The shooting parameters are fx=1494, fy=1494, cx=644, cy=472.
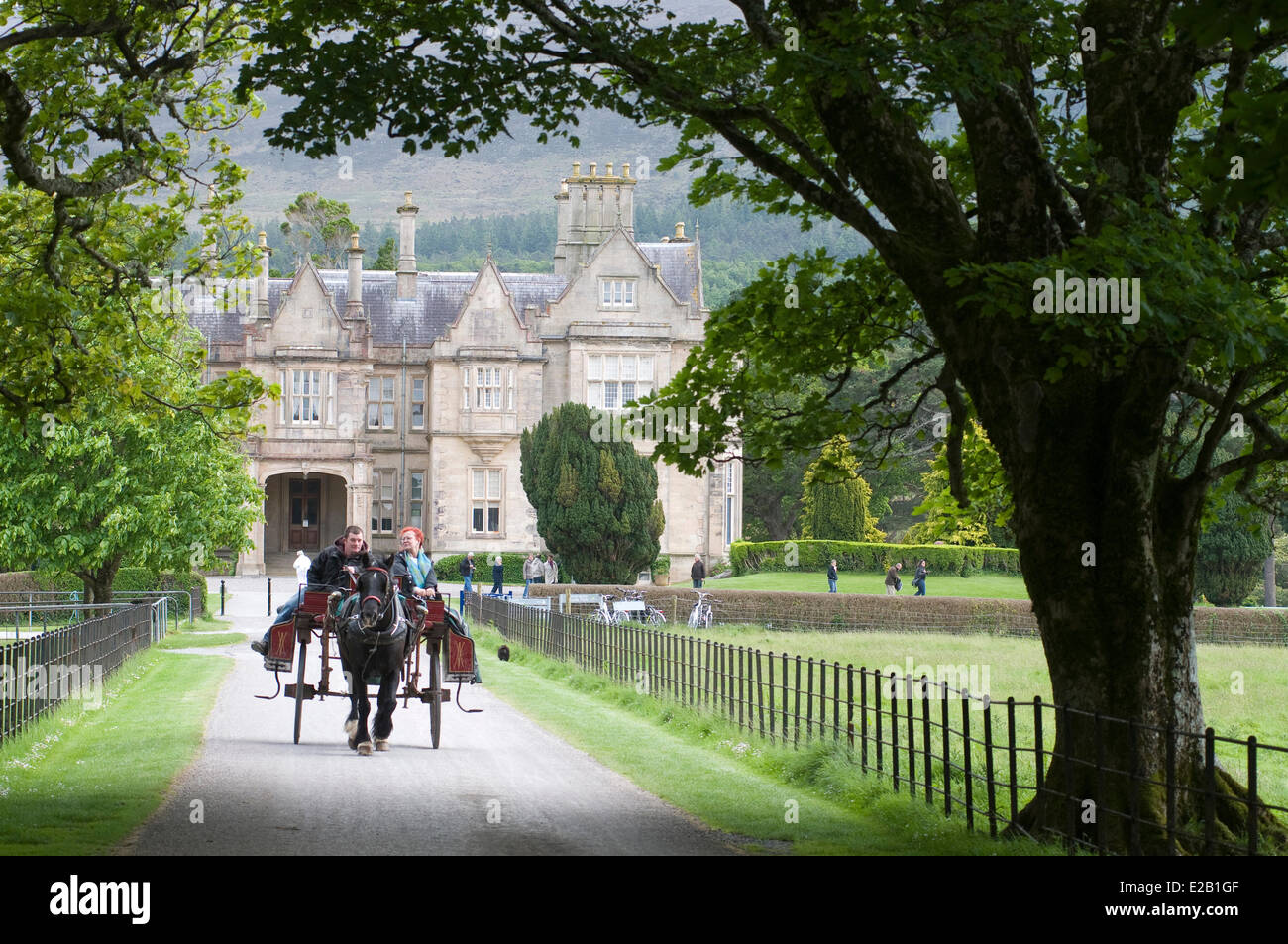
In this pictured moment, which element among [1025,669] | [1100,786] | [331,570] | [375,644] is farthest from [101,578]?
[1100,786]

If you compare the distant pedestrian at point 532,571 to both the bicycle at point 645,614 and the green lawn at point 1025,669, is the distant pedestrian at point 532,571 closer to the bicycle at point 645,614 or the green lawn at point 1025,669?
the bicycle at point 645,614

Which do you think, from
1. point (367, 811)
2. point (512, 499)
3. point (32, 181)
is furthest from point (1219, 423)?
point (512, 499)

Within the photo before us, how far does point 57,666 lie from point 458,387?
44484 millimetres

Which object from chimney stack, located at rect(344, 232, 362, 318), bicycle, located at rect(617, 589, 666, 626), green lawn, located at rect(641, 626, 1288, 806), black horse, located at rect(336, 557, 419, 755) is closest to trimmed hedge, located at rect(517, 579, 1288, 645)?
bicycle, located at rect(617, 589, 666, 626)

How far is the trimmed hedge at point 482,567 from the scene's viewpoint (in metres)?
57.1

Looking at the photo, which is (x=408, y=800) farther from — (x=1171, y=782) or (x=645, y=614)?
(x=645, y=614)

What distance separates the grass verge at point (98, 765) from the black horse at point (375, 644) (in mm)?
1655

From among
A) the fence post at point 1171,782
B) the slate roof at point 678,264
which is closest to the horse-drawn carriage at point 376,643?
the fence post at point 1171,782

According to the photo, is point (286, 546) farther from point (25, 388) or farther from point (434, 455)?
point (25, 388)

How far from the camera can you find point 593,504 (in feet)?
161

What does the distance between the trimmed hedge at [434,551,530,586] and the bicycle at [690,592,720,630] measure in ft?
57.5

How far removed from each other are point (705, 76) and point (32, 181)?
6546mm

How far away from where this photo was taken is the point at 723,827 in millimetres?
11000
